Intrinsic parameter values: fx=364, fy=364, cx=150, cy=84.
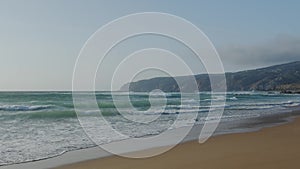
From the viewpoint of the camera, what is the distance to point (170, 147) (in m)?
9.23

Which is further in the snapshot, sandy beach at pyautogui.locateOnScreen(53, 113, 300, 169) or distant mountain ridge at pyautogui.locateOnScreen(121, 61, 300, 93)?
distant mountain ridge at pyautogui.locateOnScreen(121, 61, 300, 93)

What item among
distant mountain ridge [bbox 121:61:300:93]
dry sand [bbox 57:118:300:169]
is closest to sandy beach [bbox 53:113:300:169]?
dry sand [bbox 57:118:300:169]

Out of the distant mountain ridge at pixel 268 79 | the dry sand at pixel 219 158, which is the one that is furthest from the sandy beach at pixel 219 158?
the distant mountain ridge at pixel 268 79

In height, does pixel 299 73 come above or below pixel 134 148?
above

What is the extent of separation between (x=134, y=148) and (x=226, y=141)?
2.56m

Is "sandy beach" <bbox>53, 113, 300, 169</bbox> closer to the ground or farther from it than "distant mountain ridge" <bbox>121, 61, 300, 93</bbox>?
closer to the ground

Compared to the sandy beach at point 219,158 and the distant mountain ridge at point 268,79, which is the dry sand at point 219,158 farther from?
the distant mountain ridge at point 268,79

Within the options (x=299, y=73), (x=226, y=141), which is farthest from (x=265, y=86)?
(x=226, y=141)

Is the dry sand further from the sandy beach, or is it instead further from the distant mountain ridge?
the distant mountain ridge

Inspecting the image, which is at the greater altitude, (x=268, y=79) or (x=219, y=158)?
(x=268, y=79)

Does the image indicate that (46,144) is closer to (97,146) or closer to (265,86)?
(97,146)

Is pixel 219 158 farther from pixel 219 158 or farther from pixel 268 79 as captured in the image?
pixel 268 79

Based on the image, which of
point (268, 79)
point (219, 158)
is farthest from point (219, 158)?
point (268, 79)

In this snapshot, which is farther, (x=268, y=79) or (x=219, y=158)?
(x=268, y=79)
